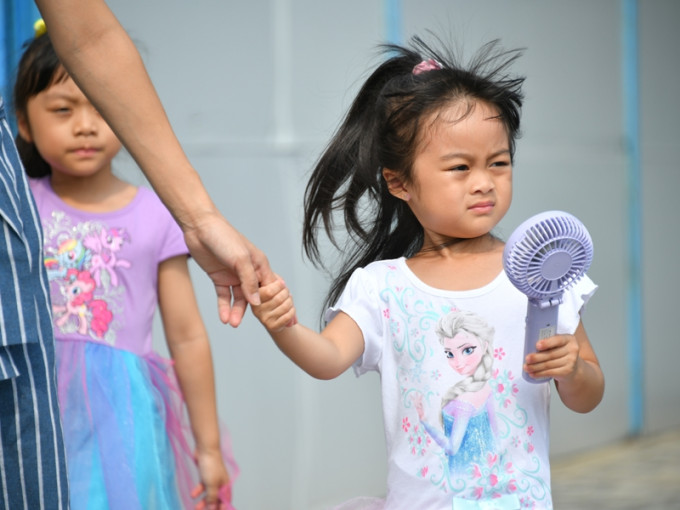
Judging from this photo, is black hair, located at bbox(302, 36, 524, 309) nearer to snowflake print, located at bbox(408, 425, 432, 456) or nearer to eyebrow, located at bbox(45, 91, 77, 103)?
snowflake print, located at bbox(408, 425, 432, 456)

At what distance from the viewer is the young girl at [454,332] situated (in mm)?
2152

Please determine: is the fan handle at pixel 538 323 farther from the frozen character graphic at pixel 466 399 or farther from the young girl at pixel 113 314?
the young girl at pixel 113 314

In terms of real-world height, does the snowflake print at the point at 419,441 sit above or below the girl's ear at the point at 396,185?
below

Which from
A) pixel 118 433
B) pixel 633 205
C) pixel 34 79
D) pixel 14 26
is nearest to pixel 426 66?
pixel 34 79

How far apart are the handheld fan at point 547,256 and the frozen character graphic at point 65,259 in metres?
1.22

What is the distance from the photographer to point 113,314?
269 centimetres

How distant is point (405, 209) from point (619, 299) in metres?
3.69

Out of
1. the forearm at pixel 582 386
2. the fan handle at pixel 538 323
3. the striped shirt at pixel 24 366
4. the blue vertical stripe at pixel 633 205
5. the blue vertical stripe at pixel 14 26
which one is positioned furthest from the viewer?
the blue vertical stripe at pixel 633 205

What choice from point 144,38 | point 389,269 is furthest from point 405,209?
point 144,38

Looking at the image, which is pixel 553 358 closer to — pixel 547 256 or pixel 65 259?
pixel 547 256

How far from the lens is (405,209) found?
101 inches

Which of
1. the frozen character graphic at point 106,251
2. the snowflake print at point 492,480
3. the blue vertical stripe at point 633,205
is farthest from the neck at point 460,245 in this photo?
the blue vertical stripe at point 633,205

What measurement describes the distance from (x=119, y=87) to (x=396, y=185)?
0.86 m

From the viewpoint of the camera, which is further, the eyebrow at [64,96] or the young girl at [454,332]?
the eyebrow at [64,96]
